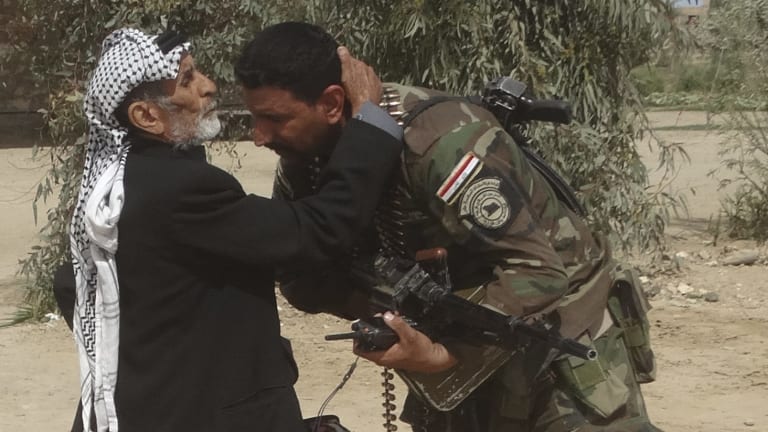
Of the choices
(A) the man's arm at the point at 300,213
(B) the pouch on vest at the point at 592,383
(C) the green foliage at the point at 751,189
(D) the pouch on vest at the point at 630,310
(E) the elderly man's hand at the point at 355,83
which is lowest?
(C) the green foliage at the point at 751,189

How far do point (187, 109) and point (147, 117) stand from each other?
9 cm

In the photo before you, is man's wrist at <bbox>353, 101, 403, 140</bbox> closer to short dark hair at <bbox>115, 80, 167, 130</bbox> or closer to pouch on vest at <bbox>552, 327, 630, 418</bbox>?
short dark hair at <bbox>115, 80, 167, 130</bbox>

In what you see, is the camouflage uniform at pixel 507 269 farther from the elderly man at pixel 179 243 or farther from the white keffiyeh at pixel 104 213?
the white keffiyeh at pixel 104 213

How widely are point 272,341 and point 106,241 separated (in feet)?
1.47

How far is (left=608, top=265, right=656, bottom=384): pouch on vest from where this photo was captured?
11.0ft

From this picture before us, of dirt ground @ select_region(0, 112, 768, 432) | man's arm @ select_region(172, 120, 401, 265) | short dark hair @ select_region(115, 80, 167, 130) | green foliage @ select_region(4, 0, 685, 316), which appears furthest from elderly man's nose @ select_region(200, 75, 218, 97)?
green foliage @ select_region(4, 0, 685, 316)

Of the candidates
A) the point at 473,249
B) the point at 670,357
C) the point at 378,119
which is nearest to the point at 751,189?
the point at 670,357

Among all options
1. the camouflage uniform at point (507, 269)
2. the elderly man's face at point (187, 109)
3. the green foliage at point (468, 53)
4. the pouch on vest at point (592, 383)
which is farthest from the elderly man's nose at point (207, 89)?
the green foliage at point (468, 53)

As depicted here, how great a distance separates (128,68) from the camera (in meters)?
2.83

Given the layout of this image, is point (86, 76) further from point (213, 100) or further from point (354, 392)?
point (213, 100)

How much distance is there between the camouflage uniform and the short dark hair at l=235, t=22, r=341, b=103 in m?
0.21

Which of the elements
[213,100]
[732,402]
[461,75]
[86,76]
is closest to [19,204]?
[86,76]

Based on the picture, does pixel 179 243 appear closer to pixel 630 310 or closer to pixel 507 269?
pixel 507 269

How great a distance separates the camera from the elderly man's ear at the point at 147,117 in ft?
9.45
